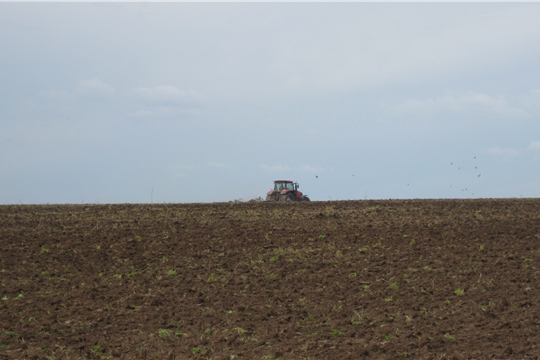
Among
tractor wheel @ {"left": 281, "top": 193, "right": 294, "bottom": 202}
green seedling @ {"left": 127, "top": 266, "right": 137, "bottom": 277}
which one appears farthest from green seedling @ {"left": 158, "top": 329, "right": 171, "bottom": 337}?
tractor wheel @ {"left": 281, "top": 193, "right": 294, "bottom": 202}

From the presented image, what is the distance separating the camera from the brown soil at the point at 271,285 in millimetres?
11867

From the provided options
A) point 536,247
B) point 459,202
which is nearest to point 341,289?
point 536,247

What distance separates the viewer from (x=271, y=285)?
51.6 feet

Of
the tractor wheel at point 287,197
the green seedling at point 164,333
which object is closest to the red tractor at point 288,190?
the tractor wheel at point 287,197

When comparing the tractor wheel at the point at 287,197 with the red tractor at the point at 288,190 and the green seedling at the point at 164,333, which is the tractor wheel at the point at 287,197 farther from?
the green seedling at the point at 164,333

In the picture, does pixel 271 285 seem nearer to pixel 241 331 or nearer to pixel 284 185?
pixel 241 331

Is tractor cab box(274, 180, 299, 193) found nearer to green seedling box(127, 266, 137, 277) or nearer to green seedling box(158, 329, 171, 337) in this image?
green seedling box(127, 266, 137, 277)

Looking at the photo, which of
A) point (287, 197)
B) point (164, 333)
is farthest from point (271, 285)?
point (287, 197)

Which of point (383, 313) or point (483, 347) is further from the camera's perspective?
point (383, 313)

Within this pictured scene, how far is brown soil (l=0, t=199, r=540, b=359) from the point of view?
11867 mm

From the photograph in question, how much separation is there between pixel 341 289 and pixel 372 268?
6.40 ft

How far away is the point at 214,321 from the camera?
1347cm

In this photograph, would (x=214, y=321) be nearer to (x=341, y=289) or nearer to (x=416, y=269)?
(x=341, y=289)

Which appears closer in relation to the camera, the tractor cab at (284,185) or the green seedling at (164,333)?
the green seedling at (164,333)
